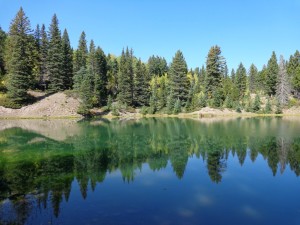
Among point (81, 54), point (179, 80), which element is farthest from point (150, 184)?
point (81, 54)

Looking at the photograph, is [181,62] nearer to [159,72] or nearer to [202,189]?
[159,72]

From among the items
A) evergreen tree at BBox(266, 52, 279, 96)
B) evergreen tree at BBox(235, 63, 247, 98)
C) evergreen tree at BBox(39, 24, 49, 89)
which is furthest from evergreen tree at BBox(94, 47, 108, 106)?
evergreen tree at BBox(266, 52, 279, 96)

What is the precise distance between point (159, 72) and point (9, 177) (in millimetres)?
119038

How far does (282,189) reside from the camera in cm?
1508

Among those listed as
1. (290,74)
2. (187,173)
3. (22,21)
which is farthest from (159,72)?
(187,173)

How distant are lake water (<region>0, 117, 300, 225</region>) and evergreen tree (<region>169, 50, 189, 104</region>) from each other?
59499mm

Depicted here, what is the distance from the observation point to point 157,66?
130500 mm

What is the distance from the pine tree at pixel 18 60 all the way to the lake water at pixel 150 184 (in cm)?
4380

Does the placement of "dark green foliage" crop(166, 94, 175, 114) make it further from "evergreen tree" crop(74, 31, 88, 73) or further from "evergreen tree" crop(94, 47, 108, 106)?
"evergreen tree" crop(74, 31, 88, 73)

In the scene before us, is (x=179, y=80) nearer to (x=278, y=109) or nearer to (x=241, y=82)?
(x=278, y=109)

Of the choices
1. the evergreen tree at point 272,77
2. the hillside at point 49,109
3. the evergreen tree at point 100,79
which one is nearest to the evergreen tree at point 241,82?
the evergreen tree at point 272,77

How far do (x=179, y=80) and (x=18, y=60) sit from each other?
4441cm

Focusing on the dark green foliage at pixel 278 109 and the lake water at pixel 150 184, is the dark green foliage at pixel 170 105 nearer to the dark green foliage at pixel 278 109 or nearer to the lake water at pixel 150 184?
the dark green foliage at pixel 278 109

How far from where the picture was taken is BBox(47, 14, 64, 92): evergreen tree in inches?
3004
